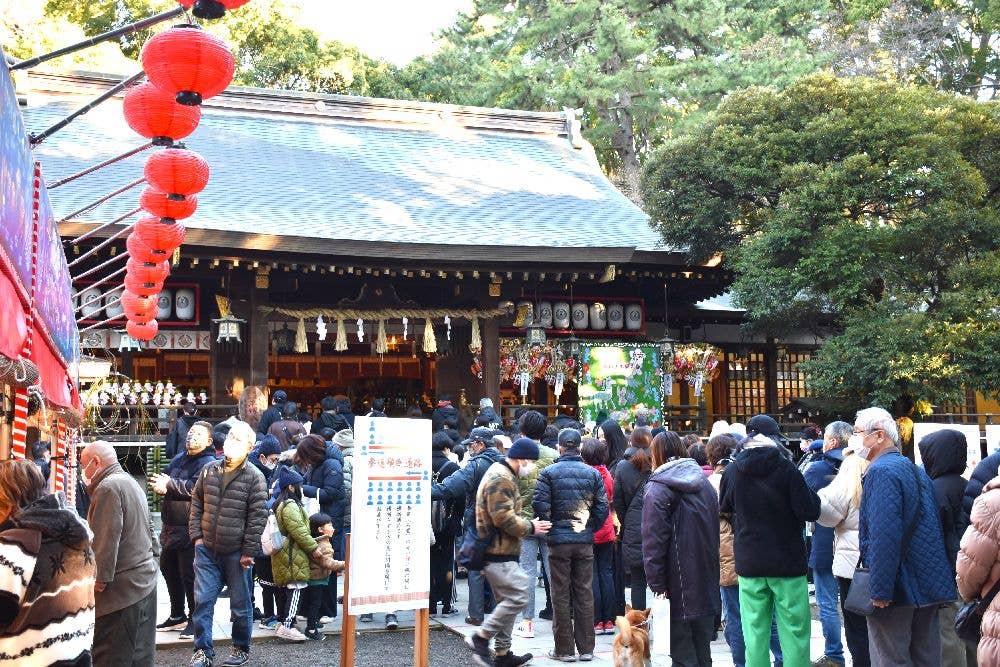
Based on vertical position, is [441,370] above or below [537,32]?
below

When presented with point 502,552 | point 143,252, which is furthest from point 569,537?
point 143,252

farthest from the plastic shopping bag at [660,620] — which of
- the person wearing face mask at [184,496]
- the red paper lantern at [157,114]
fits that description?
the red paper lantern at [157,114]

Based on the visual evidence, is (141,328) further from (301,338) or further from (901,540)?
(901,540)

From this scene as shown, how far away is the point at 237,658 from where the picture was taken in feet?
22.4

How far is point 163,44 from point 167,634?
14.8 feet

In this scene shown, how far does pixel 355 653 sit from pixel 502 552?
5.42ft

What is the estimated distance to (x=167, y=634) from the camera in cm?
783

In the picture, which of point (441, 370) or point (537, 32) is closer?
point (441, 370)

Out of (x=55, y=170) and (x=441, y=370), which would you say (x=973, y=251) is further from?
(x=55, y=170)

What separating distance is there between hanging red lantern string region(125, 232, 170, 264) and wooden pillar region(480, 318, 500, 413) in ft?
22.7

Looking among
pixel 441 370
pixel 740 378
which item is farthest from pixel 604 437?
pixel 740 378

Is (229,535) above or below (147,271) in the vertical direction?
below

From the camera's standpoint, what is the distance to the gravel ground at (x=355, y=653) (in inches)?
280

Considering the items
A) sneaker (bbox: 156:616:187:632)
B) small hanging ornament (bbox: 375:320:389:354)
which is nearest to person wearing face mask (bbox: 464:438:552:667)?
sneaker (bbox: 156:616:187:632)
